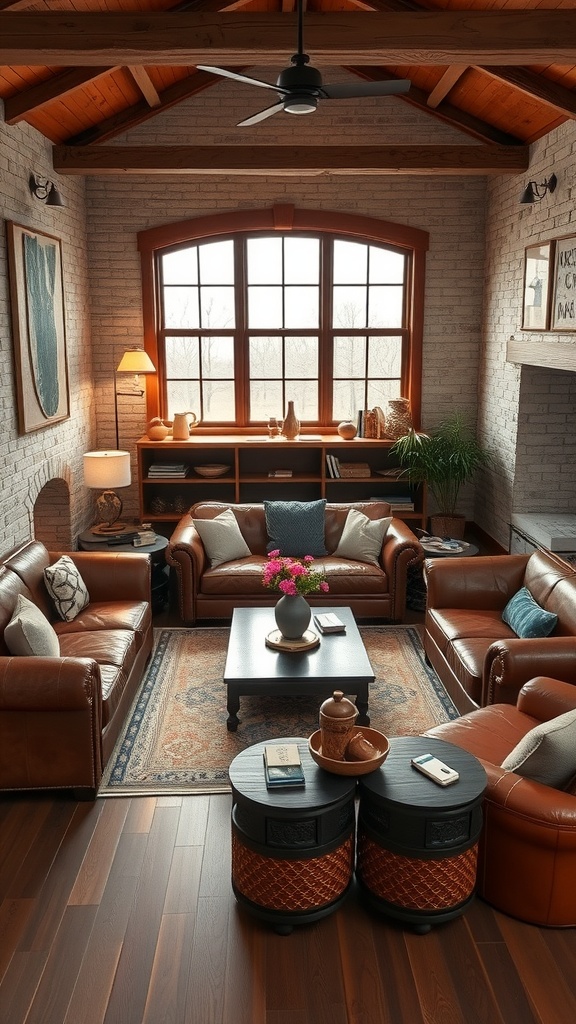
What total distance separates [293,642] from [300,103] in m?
3.04

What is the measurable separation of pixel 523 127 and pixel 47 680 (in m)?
6.03

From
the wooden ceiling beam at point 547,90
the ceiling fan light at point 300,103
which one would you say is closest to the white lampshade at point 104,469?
the ceiling fan light at point 300,103

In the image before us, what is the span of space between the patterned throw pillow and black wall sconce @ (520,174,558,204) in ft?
14.7

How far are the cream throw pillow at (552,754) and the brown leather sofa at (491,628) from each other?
972 mm

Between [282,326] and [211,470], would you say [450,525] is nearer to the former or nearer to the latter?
[211,470]

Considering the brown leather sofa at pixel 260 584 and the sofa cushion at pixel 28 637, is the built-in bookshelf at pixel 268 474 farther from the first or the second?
the sofa cushion at pixel 28 637

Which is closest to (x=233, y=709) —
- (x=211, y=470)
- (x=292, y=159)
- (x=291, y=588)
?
(x=291, y=588)

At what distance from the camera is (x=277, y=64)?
5457 millimetres

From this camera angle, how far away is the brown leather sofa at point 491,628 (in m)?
4.46

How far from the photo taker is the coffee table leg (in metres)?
4.98

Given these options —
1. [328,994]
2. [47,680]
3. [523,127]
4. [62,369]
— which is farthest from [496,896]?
[523,127]

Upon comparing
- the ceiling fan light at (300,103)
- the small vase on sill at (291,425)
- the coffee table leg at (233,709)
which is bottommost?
the coffee table leg at (233,709)

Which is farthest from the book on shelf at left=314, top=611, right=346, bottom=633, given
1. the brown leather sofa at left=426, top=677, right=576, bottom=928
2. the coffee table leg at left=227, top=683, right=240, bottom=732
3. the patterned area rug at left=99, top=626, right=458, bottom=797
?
the brown leather sofa at left=426, top=677, right=576, bottom=928

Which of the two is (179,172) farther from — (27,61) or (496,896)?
(496,896)
